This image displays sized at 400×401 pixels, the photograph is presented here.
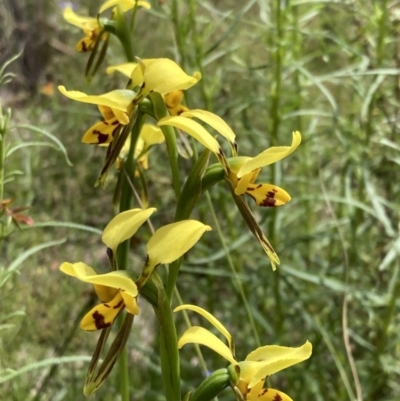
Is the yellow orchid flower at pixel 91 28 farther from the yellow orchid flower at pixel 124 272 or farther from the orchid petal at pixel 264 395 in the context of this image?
the orchid petal at pixel 264 395

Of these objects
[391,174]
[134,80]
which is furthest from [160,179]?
[134,80]

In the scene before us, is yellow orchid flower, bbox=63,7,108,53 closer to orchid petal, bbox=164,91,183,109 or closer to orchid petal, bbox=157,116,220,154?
orchid petal, bbox=164,91,183,109

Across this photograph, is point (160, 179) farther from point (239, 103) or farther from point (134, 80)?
point (134, 80)

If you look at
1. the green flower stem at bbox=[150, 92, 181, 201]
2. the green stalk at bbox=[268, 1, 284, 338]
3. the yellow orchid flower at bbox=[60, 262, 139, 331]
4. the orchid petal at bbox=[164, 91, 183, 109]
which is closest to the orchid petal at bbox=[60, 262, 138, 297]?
the yellow orchid flower at bbox=[60, 262, 139, 331]

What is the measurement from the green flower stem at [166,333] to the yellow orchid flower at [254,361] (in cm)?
2

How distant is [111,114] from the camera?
0.66 meters

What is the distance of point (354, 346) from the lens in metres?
1.63

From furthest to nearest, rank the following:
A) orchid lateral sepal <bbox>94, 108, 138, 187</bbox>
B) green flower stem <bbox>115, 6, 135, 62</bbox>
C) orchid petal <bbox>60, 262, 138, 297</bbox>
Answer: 1. green flower stem <bbox>115, 6, 135, 62</bbox>
2. orchid lateral sepal <bbox>94, 108, 138, 187</bbox>
3. orchid petal <bbox>60, 262, 138, 297</bbox>

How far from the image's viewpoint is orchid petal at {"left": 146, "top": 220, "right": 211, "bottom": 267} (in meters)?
0.55

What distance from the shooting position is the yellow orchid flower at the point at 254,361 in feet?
1.95

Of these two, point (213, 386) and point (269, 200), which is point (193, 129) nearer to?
point (269, 200)

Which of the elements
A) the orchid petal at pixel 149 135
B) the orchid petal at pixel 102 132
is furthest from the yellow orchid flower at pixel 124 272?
the orchid petal at pixel 149 135

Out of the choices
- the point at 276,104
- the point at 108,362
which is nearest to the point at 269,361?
the point at 108,362

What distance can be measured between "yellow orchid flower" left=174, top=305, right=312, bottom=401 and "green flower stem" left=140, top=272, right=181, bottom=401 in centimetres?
2
